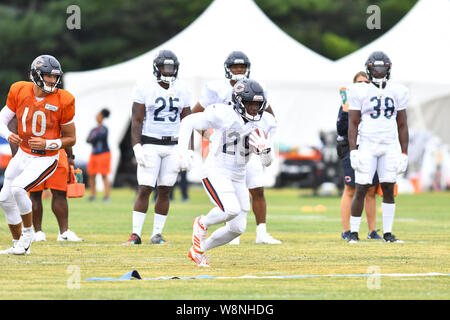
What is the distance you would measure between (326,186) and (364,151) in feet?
48.7

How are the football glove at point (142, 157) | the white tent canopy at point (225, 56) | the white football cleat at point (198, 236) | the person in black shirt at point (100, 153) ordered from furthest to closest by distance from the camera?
the white tent canopy at point (225, 56), the person in black shirt at point (100, 153), the football glove at point (142, 157), the white football cleat at point (198, 236)

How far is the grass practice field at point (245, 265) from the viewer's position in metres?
7.98

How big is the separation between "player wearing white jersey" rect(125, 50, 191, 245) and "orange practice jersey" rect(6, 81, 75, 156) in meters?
1.34

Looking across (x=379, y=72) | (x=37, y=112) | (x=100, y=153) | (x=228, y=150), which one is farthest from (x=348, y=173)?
(x=100, y=153)

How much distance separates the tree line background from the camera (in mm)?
47938

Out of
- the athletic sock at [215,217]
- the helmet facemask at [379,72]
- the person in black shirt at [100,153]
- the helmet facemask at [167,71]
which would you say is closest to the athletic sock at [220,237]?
the athletic sock at [215,217]

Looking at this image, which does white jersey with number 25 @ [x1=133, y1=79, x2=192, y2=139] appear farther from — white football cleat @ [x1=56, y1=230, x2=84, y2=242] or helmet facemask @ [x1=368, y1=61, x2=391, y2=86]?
helmet facemask @ [x1=368, y1=61, x2=391, y2=86]

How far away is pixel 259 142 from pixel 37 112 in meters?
2.44

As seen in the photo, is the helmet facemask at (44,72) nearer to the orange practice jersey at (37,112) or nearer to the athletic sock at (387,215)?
the orange practice jersey at (37,112)

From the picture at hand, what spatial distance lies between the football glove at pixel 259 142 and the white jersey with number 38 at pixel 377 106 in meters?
2.94

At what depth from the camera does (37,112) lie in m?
10.8

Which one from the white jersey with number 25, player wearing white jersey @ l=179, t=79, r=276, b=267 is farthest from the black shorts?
player wearing white jersey @ l=179, t=79, r=276, b=267

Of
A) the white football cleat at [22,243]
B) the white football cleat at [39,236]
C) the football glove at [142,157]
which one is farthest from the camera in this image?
the white football cleat at [39,236]

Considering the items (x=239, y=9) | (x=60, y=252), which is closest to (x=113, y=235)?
(x=60, y=252)
